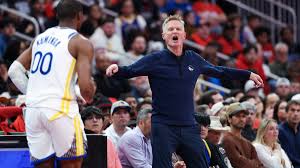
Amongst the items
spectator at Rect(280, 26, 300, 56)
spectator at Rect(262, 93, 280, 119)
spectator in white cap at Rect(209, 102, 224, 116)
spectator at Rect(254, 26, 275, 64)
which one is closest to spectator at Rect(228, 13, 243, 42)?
spectator at Rect(254, 26, 275, 64)

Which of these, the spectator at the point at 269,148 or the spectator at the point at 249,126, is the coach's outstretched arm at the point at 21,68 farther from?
the spectator at the point at 249,126

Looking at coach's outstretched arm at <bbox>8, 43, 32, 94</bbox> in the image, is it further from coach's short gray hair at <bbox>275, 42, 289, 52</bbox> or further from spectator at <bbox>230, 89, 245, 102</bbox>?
coach's short gray hair at <bbox>275, 42, 289, 52</bbox>

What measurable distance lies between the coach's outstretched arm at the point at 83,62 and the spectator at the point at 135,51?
8.99 m

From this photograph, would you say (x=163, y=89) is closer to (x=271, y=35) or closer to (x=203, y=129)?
(x=203, y=129)

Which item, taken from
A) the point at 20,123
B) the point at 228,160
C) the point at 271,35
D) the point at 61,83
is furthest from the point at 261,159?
the point at 271,35

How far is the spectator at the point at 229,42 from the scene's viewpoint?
781 inches

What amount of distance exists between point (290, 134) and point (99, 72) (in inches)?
142

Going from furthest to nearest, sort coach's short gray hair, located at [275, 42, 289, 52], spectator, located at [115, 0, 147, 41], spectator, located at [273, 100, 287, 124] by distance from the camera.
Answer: coach's short gray hair, located at [275, 42, 289, 52], spectator, located at [115, 0, 147, 41], spectator, located at [273, 100, 287, 124]

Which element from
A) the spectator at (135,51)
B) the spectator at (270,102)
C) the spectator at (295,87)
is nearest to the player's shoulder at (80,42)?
the spectator at (270,102)

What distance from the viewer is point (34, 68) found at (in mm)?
8375

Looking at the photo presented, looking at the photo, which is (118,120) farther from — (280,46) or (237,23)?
(237,23)

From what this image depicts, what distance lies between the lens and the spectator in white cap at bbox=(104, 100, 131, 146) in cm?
1204

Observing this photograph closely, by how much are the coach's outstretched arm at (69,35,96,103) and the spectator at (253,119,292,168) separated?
488cm

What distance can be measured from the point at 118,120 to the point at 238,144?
5.23 ft
